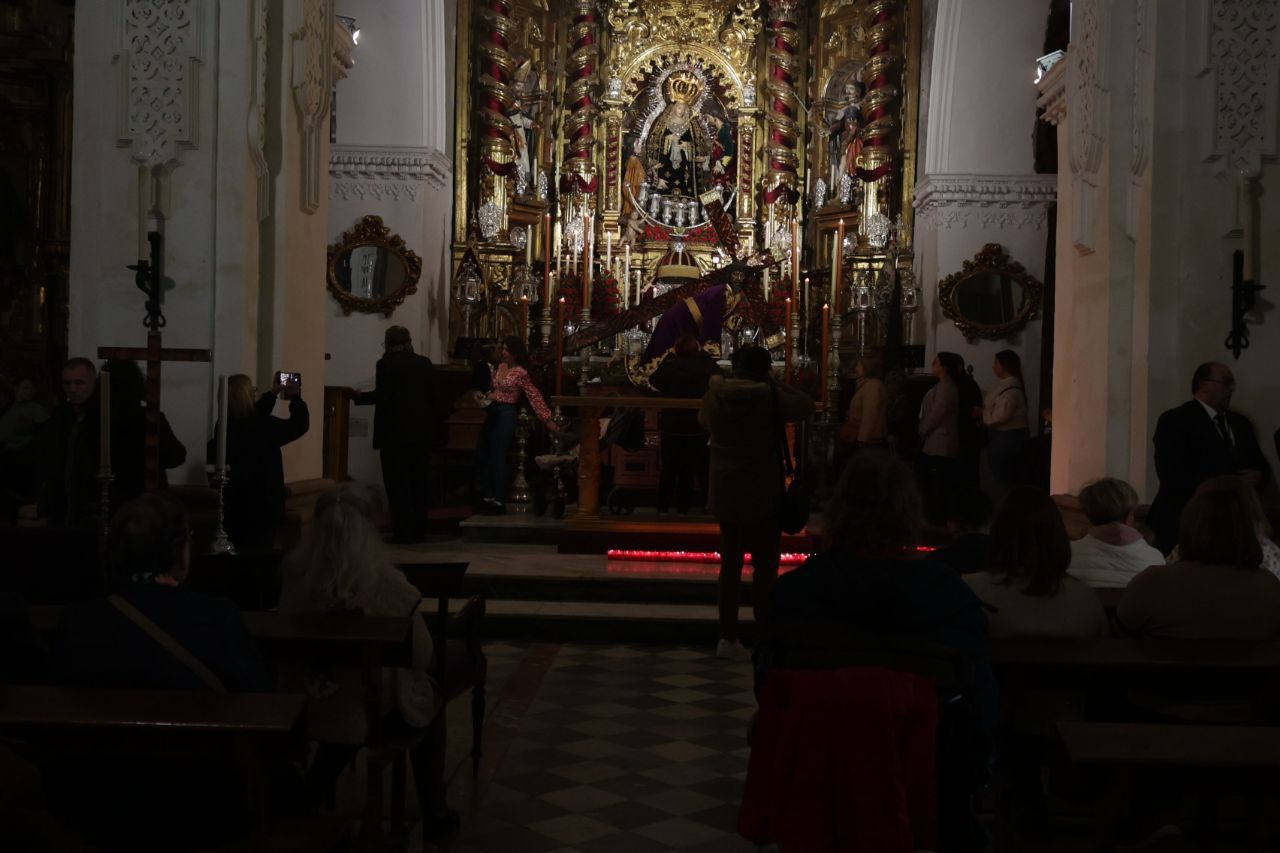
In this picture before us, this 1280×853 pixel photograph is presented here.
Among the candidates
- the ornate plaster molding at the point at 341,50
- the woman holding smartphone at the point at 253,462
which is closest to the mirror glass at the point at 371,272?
the ornate plaster molding at the point at 341,50

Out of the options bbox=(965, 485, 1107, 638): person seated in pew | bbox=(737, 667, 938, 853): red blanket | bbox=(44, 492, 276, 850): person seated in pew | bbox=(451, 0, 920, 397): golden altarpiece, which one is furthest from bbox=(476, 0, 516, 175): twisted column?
bbox=(737, 667, 938, 853): red blanket

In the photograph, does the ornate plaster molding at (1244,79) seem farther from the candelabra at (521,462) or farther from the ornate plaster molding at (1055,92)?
the candelabra at (521,462)

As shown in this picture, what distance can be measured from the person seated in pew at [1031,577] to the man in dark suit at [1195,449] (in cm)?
325

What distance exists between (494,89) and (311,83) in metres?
8.33

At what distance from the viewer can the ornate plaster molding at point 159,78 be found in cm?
781

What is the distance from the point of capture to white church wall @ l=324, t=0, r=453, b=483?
50.8 ft

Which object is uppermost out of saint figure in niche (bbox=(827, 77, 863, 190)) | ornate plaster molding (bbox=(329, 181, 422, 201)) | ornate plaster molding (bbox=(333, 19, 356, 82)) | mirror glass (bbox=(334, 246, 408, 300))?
saint figure in niche (bbox=(827, 77, 863, 190))

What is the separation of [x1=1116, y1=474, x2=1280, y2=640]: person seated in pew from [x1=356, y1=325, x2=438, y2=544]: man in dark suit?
264 inches

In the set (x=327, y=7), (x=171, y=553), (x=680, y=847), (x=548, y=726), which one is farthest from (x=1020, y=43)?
(x=171, y=553)

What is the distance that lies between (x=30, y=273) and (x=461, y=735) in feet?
34.0

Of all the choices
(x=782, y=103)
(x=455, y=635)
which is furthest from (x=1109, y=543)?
(x=782, y=103)

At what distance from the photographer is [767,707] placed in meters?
3.43

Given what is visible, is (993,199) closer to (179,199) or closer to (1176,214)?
(1176,214)

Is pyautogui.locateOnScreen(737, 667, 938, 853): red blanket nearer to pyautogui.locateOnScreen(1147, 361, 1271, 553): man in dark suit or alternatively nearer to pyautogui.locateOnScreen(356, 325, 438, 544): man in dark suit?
pyautogui.locateOnScreen(1147, 361, 1271, 553): man in dark suit
